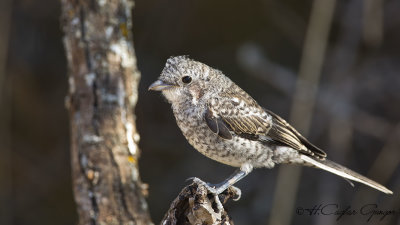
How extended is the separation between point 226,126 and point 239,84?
9.86ft

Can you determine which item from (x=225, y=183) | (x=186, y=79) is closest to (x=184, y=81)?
(x=186, y=79)

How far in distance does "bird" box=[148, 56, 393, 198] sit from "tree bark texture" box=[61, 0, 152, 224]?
60cm

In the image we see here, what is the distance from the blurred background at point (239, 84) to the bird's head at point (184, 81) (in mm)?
2068

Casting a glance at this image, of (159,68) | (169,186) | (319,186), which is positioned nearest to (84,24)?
(159,68)

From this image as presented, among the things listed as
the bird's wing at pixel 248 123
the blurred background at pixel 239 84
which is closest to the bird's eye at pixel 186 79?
the bird's wing at pixel 248 123

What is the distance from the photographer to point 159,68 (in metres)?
7.05

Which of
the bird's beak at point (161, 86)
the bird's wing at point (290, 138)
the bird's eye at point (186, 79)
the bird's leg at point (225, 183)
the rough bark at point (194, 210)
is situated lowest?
the rough bark at point (194, 210)

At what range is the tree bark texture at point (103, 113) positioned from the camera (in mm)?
4469

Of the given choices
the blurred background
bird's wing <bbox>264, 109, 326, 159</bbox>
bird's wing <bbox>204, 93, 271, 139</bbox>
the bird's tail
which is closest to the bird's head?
bird's wing <bbox>204, 93, 271, 139</bbox>

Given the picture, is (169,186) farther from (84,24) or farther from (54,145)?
(84,24)

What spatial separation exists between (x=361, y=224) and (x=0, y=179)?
14.7 ft

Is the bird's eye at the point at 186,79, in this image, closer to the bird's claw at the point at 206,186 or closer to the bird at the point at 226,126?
the bird at the point at 226,126

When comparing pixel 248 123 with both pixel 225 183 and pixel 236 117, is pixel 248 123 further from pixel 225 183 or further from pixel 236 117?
pixel 225 183

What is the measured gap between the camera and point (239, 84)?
7156 mm
